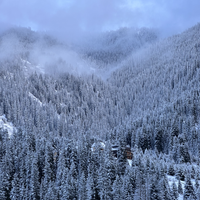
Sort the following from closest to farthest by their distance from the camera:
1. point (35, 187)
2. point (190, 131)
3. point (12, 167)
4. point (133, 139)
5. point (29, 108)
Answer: point (35, 187) < point (12, 167) < point (190, 131) < point (133, 139) < point (29, 108)

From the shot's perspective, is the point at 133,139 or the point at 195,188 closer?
the point at 195,188

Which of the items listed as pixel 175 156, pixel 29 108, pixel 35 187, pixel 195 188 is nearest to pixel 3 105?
pixel 29 108

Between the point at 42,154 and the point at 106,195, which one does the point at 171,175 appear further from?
the point at 42,154

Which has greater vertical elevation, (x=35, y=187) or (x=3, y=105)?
(x=3, y=105)

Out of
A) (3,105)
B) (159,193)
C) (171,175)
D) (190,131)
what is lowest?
(159,193)

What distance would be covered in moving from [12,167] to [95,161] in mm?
27187

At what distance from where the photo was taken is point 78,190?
60.5m

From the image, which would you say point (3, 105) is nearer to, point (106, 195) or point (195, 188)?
point (106, 195)

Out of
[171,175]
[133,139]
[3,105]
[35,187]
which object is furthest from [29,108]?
[171,175]

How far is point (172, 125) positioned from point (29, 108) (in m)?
111

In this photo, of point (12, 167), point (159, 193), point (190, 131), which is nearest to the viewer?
point (159, 193)

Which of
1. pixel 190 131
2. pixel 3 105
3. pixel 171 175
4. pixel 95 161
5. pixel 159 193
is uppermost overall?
pixel 3 105

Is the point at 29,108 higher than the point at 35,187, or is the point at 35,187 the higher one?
the point at 29,108

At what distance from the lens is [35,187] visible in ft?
219
